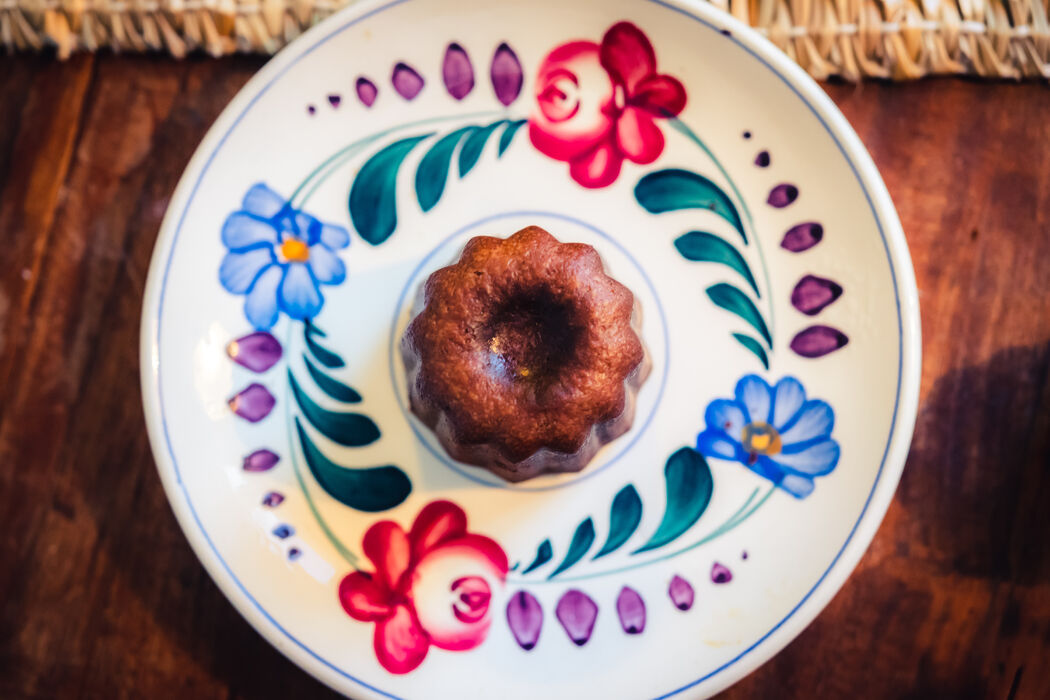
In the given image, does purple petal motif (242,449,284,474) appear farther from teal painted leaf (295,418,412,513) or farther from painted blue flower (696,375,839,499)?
painted blue flower (696,375,839,499)

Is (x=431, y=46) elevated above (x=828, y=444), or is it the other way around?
(x=431, y=46)

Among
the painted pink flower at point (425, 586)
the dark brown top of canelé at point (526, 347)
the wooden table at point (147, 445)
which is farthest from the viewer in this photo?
the wooden table at point (147, 445)

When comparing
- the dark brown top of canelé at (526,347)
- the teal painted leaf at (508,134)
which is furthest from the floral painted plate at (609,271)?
the dark brown top of canelé at (526,347)

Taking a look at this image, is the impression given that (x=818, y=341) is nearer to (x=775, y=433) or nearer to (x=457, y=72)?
(x=775, y=433)

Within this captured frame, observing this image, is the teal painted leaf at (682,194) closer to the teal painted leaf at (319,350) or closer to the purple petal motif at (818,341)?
the purple petal motif at (818,341)

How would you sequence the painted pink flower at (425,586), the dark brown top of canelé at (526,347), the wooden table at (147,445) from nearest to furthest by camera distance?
the dark brown top of canelé at (526,347), the painted pink flower at (425,586), the wooden table at (147,445)

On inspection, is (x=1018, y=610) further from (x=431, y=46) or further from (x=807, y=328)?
(x=431, y=46)

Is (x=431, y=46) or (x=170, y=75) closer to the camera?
(x=431, y=46)

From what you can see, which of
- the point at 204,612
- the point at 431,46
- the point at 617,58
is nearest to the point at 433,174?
the point at 431,46
